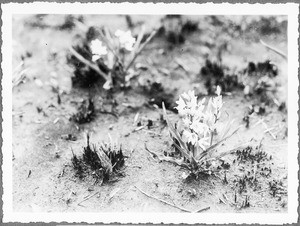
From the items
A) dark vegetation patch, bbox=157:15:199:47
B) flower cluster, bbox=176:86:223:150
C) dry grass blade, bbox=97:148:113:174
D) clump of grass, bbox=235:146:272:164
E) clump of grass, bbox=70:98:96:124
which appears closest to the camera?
flower cluster, bbox=176:86:223:150

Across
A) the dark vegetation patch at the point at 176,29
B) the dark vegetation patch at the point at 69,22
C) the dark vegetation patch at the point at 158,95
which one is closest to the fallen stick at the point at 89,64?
the dark vegetation patch at the point at 69,22

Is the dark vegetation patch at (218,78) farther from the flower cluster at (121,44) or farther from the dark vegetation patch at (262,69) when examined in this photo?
the flower cluster at (121,44)

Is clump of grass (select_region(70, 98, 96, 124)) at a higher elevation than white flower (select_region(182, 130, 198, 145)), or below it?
higher

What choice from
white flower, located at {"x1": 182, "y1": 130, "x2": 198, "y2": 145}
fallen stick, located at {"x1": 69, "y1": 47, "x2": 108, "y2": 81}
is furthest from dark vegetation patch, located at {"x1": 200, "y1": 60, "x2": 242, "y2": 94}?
fallen stick, located at {"x1": 69, "y1": 47, "x2": 108, "y2": 81}

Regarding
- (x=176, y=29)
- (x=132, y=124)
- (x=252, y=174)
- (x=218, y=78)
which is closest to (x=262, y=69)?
(x=218, y=78)

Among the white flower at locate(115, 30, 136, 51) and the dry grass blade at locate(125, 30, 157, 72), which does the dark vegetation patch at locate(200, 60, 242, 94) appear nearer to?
the dry grass blade at locate(125, 30, 157, 72)

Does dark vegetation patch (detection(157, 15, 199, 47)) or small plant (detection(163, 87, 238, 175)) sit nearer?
small plant (detection(163, 87, 238, 175))
